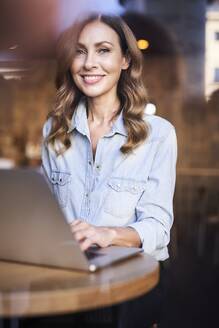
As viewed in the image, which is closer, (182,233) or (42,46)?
(42,46)

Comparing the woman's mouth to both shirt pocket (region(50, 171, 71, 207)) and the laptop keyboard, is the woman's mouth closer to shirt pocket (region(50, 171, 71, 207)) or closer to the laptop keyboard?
shirt pocket (region(50, 171, 71, 207))

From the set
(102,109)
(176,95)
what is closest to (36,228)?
(102,109)

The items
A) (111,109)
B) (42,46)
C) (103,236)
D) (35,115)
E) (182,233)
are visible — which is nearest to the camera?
(103,236)

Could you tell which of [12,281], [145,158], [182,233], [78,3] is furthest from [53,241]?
[182,233]

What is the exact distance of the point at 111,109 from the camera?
5.48 feet

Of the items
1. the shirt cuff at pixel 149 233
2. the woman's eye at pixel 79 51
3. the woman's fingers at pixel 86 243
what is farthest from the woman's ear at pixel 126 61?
the woman's fingers at pixel 86 243

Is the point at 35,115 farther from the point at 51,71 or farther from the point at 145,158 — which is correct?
the point at 145,158

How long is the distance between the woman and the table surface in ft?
0.99

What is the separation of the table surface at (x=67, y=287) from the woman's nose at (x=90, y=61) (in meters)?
0.67

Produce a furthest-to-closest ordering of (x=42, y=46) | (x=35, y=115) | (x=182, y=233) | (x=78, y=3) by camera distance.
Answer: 1. (x=35, y=115)
2. (x=182, y=233)
3. (x=42, y=46)
4. (x=78, y=3)

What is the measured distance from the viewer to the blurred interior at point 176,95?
247 centimetres

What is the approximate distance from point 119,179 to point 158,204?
0.12 metres

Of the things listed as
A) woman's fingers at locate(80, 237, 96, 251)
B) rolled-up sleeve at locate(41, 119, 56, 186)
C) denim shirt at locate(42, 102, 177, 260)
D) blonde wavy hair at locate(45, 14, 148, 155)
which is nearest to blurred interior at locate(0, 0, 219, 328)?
blonde wavy hair at locate(45, 14, 148, 155)

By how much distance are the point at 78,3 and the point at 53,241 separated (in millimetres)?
1445
